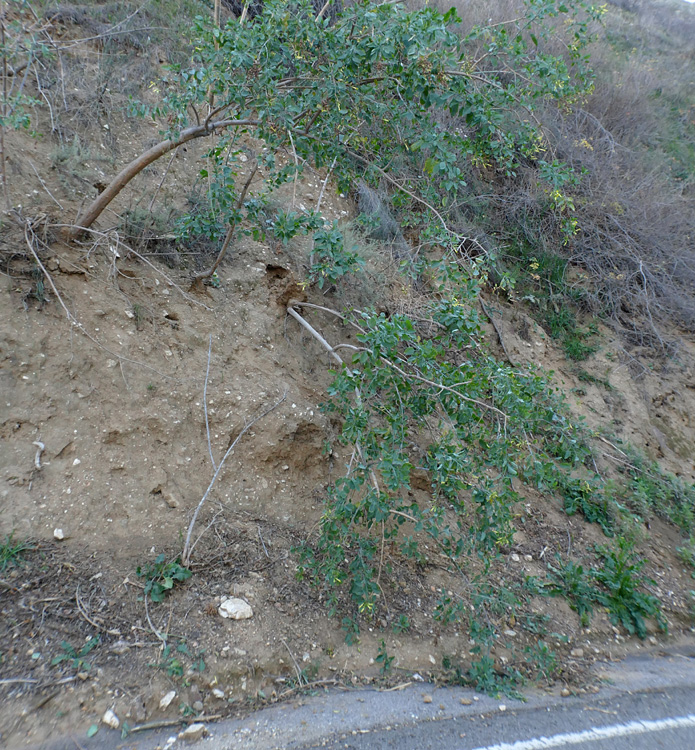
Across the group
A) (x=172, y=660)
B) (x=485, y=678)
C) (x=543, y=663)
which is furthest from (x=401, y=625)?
(x=172, y=660)

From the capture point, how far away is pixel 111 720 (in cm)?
277

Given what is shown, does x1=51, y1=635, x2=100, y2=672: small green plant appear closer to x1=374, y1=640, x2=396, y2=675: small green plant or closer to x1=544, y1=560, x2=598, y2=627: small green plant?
x1=374, y1=640, x2=396, y2=675: small green plant

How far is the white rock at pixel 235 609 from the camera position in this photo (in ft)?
11.6

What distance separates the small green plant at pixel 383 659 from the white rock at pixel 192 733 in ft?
4.00

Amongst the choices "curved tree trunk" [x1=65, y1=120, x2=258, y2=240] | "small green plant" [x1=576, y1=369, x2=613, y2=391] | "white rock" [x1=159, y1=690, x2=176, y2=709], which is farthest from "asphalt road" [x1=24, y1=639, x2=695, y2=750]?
"small green plant" [x1=576, y1=369, x2=613, y2=391]

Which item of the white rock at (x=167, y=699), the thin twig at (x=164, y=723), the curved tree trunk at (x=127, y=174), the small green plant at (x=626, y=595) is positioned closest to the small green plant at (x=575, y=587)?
the small green plant at (x=626, y=595)

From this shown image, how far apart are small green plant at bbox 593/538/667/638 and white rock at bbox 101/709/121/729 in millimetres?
4008

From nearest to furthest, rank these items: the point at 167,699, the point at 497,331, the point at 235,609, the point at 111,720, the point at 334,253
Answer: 1. the point at 111,720
2. the point at 167,699
3. the point at 235,609
4. the point at 334,253
5. the point at 497,331

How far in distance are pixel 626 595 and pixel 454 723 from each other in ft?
8.40

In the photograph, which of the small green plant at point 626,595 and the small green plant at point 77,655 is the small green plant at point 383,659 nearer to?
the small green plant at point 77,655

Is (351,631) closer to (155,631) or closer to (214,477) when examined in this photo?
(155,631)

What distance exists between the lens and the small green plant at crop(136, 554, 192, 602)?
3.49 m

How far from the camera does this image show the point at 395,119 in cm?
394

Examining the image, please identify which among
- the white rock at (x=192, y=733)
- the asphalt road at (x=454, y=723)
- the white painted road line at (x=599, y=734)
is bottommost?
the white rock at (x=192, y=733)
